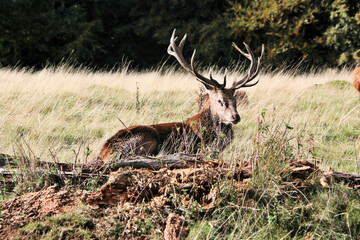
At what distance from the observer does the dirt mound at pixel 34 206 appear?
3.26 m

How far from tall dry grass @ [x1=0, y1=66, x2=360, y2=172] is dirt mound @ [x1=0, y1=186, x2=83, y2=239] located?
4.49 feet

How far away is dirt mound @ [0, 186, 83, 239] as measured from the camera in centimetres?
326

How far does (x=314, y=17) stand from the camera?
18750 millimetres

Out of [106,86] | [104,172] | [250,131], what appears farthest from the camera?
[106,86]

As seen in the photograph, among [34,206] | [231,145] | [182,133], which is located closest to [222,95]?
[231,145]

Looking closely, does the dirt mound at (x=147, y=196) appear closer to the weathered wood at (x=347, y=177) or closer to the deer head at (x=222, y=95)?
the weathered wood at (x=347, y=177)

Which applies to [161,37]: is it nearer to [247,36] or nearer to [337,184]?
[247,36]

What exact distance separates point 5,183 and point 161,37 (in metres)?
18.7

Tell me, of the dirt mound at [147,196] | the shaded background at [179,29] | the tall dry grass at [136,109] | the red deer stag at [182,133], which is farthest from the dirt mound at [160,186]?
the shaded background at [179,29]

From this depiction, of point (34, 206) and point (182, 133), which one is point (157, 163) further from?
point (182, 133)

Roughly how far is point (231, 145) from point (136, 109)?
2.65 metres

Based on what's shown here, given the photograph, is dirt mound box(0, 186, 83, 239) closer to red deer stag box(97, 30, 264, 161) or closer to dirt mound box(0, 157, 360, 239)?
dirt mound box(0, 157, 360, 239)

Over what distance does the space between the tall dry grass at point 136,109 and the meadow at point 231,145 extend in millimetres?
22

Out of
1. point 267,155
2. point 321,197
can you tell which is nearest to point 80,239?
point 267,155
